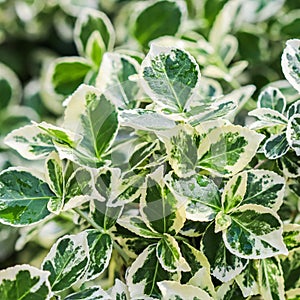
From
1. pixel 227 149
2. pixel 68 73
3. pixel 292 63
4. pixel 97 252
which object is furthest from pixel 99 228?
pixel 68 73

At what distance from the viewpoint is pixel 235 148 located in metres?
0.61

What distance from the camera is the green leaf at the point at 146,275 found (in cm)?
61

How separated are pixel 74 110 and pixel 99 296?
0.19 m

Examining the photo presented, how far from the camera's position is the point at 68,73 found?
1.00 meters

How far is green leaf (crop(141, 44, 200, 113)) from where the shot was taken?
611 millimetres

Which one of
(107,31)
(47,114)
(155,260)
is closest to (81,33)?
(107,31)

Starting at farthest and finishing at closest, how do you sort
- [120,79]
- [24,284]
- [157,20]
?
[157,20] < [120,79] < [24,284]

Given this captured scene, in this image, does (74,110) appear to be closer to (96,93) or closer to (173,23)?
(96,93)

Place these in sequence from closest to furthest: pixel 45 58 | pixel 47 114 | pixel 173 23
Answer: pixel 173 23 → pixel 47 114 → pixel 45 58

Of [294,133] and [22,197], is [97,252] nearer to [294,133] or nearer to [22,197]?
[22,197]

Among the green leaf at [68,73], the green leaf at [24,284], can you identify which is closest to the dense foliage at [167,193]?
the green leaf at [24,284]

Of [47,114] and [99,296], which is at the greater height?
[99,296]

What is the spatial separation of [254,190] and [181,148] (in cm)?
8

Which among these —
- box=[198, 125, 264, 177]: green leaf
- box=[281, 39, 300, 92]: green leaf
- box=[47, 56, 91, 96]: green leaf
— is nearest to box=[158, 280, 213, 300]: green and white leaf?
box=[198, 125, 264, 177]: green leaf
